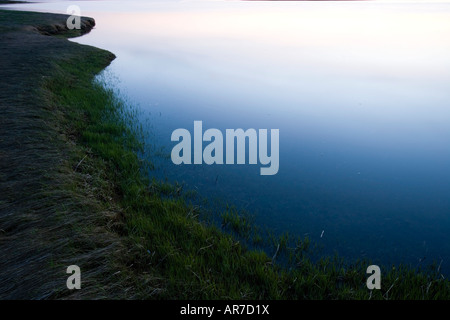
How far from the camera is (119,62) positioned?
1995 centimetres

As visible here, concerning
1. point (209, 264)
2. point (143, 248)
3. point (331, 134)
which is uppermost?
point (331, 134)

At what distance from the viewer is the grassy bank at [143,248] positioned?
351 centimetres

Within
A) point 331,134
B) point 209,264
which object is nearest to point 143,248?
point 209,264

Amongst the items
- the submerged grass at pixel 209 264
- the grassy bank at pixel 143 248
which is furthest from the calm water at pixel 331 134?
the grassy bank at pixel 143 248

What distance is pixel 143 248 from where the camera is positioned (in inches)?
163

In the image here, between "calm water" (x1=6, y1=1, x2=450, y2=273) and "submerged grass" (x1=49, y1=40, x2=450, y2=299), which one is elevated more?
"calm water" (x1=6, y1=1, x2=450, y2=273)

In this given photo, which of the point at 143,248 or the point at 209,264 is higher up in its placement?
the point at 143,248

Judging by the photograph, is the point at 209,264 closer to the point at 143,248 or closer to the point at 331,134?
the point at 143,248

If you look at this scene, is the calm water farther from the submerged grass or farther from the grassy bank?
the grassy bank

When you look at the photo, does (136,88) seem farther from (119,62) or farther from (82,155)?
(82,155)

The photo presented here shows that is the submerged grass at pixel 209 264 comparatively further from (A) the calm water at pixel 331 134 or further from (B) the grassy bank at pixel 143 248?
(A) the calm water at pixel 331 134

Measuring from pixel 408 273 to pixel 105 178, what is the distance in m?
5.00

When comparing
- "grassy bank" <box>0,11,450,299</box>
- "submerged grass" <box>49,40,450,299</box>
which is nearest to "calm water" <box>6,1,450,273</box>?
"submerged grass" <box>49,40,450,299</box>

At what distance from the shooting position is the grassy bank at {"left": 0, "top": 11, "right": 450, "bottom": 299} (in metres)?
3.51
